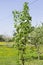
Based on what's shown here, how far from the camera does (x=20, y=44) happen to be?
47.3 feet

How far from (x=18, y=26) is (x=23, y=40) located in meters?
0.89

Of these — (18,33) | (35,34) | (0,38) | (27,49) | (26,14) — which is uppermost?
(0,38)

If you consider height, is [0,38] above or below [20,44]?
above

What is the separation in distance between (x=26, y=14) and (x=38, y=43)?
24467 millimetres

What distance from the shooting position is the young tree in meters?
14.3

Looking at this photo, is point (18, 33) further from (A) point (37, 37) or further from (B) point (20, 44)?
(A) point (37, 37)

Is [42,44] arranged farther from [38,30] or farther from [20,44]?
[20,44]

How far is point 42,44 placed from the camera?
3912 centimetres

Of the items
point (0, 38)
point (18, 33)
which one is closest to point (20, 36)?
point (18, 33)

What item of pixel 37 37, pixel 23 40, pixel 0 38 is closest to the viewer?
pixel 23 40

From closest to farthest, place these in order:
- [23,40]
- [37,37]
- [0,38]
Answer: [23,40] < [37,37] < [0,38]

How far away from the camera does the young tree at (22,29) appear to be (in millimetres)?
14332

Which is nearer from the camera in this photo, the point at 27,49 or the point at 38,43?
the point at 27,49

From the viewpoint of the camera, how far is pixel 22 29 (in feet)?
47.3
